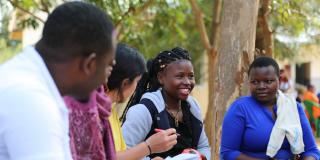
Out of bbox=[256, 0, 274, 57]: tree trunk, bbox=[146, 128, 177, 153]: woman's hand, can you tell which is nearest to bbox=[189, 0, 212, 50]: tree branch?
bbox=[256, 0, 274, 57]: tree trunk

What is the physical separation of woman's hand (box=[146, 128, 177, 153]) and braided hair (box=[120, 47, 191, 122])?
93cm

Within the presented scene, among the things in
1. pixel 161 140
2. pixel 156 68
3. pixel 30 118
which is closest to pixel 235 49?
pixel 156 68

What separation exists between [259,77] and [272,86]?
4.4 inches

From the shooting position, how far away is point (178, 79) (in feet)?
11.7

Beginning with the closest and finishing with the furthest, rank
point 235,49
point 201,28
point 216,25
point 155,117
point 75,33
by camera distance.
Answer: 1. point 75,33
2. point 155,117
3. point 235,49
4. point 201,28
5. point 216,25

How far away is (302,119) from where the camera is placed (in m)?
3.88

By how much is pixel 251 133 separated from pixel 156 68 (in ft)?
2.61

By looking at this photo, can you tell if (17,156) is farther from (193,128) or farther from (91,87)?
(193,128)

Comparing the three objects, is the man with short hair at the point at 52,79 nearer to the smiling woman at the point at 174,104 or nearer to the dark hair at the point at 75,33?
the dark hair at the point at 75,33

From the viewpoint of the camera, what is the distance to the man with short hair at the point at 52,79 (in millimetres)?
1447

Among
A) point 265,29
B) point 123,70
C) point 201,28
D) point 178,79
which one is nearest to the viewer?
point 123,70

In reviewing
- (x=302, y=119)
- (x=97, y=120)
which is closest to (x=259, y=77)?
(x=302, y=119)

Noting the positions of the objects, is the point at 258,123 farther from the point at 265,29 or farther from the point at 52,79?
the point at 265,29

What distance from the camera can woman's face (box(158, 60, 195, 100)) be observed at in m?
3.57
